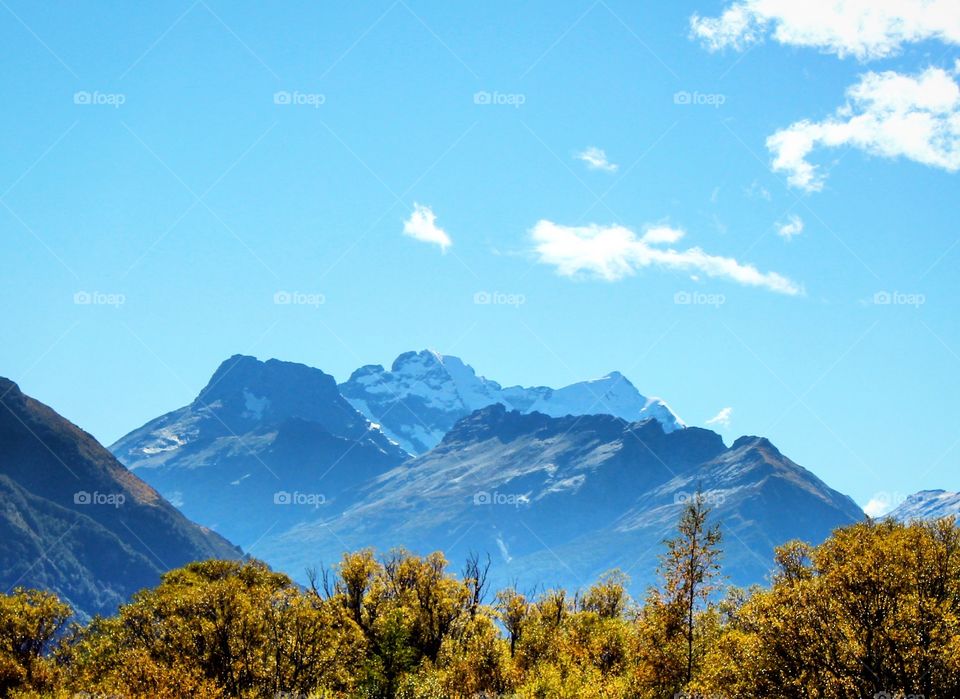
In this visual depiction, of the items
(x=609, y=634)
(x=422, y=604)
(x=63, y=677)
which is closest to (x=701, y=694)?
(x=609, y=634)

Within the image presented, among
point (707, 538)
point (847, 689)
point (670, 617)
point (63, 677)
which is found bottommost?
point (63, 677)

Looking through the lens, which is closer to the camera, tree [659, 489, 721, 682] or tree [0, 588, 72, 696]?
tree [659, 489, 721, 682]

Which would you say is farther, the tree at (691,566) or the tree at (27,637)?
the tree at (27,637)

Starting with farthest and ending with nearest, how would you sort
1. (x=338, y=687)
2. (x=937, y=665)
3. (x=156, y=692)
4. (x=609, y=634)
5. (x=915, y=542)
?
(x=609, y=634) → (x=338, y=687) → (x=915, y=542) → (x=156, y=692) → (x=937, y=665)

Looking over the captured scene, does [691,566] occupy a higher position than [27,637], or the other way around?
[691,566]

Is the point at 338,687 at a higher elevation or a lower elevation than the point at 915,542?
lower

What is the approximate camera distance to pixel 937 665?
180 ft

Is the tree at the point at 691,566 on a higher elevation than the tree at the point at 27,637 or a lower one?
higher

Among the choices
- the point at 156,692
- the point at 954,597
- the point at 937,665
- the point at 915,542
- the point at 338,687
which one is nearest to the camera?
the point at 937,665

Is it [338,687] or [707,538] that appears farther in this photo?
[338,687]

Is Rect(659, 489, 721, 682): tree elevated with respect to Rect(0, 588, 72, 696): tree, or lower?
elevated

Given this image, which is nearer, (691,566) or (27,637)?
(691,566)

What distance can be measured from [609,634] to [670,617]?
28.8 meters

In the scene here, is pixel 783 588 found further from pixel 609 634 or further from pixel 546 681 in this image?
pixel 609 634
